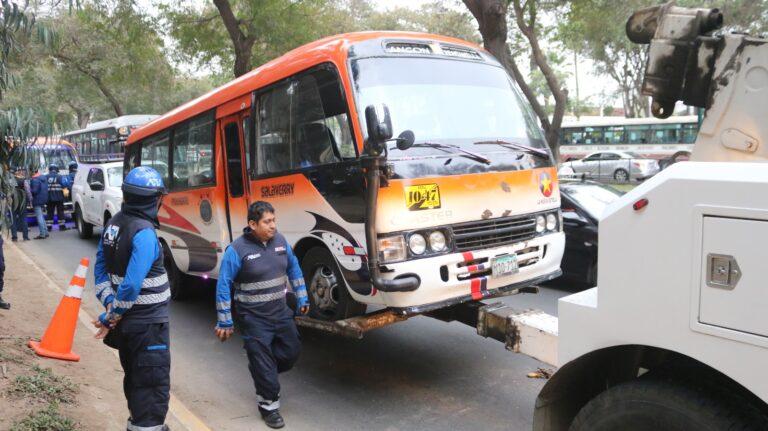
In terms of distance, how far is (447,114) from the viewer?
4.75 m

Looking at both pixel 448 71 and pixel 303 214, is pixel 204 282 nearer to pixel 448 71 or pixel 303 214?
pixel 303 214

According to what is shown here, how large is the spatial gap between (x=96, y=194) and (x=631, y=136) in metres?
29.4

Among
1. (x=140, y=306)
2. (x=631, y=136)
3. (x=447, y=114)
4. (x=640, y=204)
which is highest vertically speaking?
(x=447, y=114)

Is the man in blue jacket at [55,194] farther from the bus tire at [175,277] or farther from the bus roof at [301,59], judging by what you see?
the bus roof at [301,59]

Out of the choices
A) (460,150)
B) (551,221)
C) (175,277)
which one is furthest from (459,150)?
(175,277)

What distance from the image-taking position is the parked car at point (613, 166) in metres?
28.9

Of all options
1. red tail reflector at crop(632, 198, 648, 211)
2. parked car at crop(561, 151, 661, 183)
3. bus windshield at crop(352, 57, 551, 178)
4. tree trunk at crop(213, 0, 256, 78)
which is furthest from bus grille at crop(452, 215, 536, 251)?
parked car at crop(561, 151, 661, 183)

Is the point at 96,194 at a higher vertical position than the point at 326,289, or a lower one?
higher

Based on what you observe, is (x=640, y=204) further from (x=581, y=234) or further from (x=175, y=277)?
(x=175, y=277)

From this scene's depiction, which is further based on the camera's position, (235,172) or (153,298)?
(235,172)

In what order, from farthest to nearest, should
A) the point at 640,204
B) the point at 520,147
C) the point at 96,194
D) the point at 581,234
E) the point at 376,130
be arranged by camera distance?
1. the point at 96,194
2. the point at 581,234
3. the point at 520,147
4. the point at 376,130
5. the point at 640,204

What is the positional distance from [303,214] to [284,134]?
2.57 feet

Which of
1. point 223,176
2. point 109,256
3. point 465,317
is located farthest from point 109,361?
point 465,317

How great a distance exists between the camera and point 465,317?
439cm
